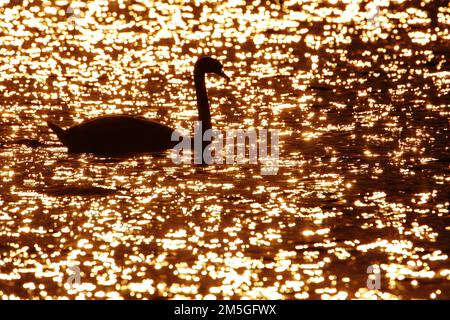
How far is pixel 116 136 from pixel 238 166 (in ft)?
5.73

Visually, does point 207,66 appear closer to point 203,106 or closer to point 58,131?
point 203,106

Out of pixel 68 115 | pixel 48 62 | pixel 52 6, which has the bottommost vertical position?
pixel 68 115

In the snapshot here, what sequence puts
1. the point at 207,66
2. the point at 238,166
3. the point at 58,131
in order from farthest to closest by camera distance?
the point at 207,66, the point at 58,131, the point at 238,166

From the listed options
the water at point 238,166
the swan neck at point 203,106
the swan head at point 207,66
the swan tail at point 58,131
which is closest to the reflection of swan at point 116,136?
the swan tail at point 58,131

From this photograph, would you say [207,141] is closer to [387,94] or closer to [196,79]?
[196,79]

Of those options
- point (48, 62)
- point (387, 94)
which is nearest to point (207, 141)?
point (387, 94)

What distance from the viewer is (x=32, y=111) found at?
745 inches

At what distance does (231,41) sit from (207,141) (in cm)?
759

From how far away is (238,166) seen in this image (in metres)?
15.7

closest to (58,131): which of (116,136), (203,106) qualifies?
(116,136)

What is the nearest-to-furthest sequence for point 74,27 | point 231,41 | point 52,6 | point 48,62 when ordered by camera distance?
1. point 48,62
2. point 231,41
3. point 74,27
4. point 52,6

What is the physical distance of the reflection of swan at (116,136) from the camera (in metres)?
16.5

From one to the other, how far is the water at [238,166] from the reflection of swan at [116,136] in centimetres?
23
